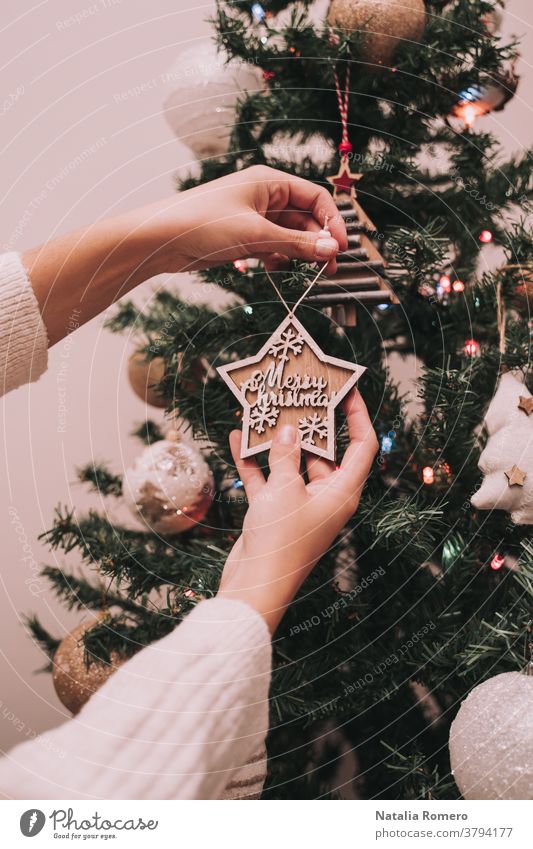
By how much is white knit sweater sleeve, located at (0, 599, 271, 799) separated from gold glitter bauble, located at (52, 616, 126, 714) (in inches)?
7.1

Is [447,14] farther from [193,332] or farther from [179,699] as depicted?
[179,699]

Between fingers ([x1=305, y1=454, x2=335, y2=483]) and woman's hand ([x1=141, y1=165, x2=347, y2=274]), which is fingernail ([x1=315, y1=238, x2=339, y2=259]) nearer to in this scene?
woman's hand ([x1=141, y1=165, x2=347, y2=274])

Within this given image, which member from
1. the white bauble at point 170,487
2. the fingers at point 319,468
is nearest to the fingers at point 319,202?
the fingers at point 319,468

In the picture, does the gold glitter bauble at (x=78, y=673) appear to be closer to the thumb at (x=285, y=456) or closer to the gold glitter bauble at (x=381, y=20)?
the thumb at (x=285, y=456)

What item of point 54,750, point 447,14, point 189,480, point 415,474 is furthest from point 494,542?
point 447,14

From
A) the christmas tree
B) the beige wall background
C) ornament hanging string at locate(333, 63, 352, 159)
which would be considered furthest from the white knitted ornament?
the beige wall background

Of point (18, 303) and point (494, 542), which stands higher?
point (18, 303)

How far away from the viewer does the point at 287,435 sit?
0.61 m

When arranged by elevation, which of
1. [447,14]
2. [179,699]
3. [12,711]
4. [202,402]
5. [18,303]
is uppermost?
[447,14]

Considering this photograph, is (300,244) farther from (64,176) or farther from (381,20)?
(64,176)

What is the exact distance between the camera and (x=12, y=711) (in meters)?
1.00

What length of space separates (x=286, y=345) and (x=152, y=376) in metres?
0.30

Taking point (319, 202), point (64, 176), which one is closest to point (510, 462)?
point (319, 202)

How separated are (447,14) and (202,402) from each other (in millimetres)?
503
